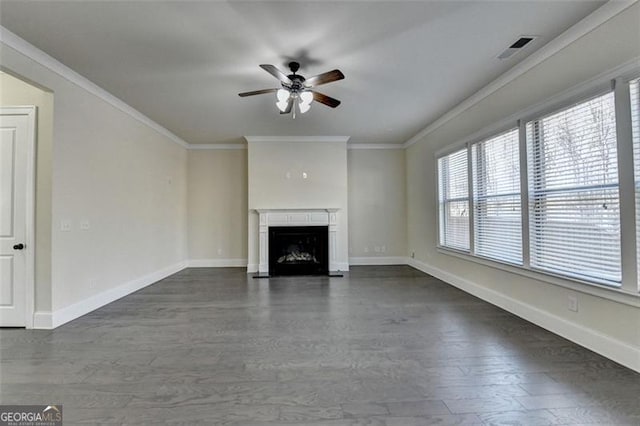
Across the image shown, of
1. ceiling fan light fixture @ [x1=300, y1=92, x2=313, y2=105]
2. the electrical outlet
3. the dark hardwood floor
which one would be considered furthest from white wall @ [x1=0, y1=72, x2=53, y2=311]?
the electrical outlet

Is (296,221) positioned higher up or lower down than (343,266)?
higher up

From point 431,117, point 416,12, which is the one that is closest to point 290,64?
point 416,12

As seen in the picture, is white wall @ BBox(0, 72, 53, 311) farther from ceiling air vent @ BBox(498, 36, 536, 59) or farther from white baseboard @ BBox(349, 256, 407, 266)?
white baseboard @ BBox(349, 256, 407, 266)

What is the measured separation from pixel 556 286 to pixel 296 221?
4.22 metres

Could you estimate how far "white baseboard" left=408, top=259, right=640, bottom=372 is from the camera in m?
2.22

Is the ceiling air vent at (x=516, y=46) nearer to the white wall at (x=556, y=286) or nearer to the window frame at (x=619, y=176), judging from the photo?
the white wall at (x=556, y=286)

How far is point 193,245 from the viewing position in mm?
6637

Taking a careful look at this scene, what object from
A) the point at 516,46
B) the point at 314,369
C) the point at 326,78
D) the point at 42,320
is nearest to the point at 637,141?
the point at 516,46

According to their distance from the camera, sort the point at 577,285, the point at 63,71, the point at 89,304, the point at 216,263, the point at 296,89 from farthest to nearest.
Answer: the point at 216,263 → the point at 89,304 → the point at 296,89 → the point at 63,71 → the point at 577,285

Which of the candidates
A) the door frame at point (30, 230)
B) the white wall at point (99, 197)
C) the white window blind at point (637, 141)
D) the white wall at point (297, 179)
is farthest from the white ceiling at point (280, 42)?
the white wall at point (297, 179)

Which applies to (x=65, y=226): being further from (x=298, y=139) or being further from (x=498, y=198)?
(x=498, y=198)

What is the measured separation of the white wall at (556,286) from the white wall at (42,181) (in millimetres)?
5110

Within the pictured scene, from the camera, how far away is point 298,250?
6.23 m

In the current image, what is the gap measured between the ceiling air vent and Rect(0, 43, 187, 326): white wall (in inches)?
184
